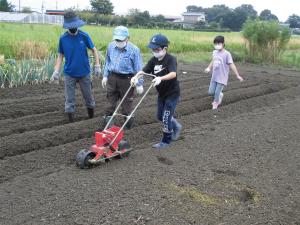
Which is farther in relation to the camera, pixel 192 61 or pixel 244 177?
pixel 192 61

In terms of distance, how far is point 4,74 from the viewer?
10.2 meters

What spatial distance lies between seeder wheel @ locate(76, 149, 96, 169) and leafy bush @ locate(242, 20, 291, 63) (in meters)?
16.7

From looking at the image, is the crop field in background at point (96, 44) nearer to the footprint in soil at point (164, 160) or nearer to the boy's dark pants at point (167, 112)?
the boy's dark pants at point (167, 112)

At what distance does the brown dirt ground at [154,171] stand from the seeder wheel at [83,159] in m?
0.07

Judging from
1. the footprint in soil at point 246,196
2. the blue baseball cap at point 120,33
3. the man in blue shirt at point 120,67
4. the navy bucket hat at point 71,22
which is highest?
the navy bucket hat at point 71,22

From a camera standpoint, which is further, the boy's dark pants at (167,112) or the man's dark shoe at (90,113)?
the man's dark shoe at (90,113)

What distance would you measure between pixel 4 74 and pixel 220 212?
7.51m

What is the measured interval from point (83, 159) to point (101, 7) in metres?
71.4

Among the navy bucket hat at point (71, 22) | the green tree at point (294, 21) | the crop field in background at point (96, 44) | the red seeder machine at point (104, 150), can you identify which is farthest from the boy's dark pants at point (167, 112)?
the green tree at point (294, 21)

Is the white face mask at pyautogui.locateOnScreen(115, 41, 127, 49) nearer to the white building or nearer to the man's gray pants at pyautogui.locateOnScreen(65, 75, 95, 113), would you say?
the man's gray pants at pyautogui.locateOnScreen(65, 75, 95, 113)

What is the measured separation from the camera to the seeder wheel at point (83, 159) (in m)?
5.02

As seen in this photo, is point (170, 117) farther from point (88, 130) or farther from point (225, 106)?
point (225, 106)

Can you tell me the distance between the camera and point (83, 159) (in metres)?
5.00

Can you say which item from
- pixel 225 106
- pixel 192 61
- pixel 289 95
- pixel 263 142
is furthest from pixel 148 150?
pixel 192 61
